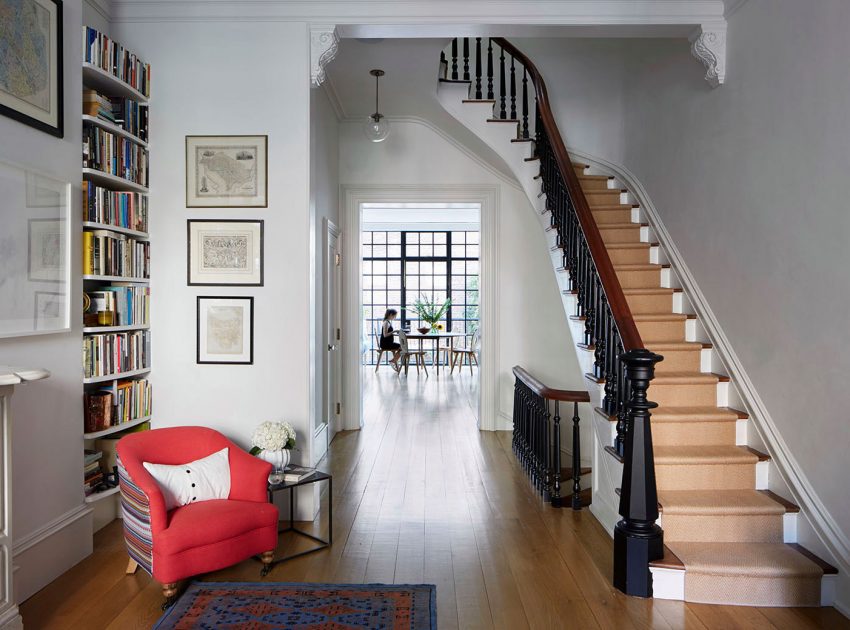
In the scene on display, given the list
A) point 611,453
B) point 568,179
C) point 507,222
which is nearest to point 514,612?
point 611,453

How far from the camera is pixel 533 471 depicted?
4801 millimetres

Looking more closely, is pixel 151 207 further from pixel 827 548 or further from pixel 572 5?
pixel 827 548

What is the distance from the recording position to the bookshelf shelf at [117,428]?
3.50 m

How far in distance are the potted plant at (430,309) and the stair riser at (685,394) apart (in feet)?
29.4

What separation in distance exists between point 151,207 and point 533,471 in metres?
3.32

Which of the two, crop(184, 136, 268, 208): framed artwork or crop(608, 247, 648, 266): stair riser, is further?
crop(608, 247, 648, 266): stair riser

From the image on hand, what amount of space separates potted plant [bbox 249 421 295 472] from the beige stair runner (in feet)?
6.88

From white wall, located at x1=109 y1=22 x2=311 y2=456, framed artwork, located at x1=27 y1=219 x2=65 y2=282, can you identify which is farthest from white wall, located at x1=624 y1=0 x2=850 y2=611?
framed artwork, located at x1=27 y1=219 x2=65 y2=282

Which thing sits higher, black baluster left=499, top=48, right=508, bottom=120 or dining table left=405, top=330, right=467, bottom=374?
black baluster left=499, top=48, right=508, bottom=120

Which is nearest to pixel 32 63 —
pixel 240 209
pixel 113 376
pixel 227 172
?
pixel 227 172

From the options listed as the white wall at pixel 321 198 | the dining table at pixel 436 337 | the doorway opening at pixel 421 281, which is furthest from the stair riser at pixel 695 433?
the doorway opening at pixel 421 281

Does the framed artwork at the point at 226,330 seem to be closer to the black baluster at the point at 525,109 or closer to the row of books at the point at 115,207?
the row of books at the point at 115,207

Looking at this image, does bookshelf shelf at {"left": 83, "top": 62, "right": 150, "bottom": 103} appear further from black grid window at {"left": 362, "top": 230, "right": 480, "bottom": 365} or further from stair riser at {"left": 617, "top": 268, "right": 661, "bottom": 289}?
black grid window at {"left": 362, "top": 230, "right": 480, "bottom": 365}

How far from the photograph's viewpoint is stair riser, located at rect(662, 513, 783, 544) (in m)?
3.24
